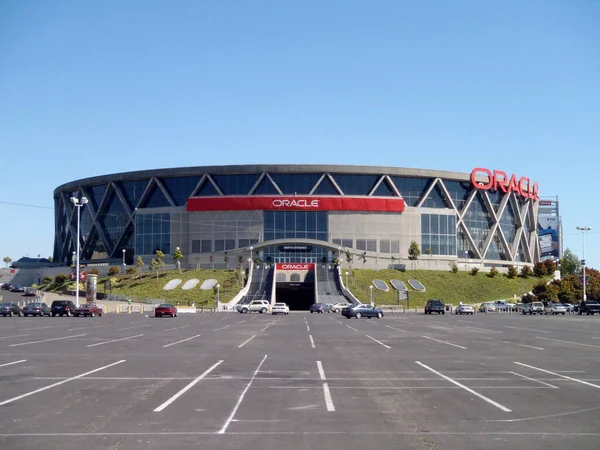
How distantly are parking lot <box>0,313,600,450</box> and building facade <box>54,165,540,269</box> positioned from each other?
89.0 m

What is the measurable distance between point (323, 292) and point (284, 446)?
8917 cm

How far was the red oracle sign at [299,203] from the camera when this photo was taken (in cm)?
11688

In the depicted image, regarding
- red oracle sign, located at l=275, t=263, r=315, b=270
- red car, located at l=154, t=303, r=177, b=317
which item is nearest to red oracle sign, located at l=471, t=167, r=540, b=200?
red oracle sign, located at l=275, t=263, r=315, b=270

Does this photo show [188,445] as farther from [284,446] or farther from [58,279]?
[58,279]

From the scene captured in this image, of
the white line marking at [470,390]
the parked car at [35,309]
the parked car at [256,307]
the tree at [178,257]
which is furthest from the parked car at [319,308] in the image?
the white line marking at [470,390]

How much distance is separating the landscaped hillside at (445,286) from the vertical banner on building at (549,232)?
67270 mm

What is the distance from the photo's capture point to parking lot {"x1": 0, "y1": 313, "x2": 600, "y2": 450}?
32.1ft

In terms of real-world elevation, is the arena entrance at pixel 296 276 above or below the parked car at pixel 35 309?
above

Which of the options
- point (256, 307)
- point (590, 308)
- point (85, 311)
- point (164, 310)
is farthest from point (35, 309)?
point (590, 308)

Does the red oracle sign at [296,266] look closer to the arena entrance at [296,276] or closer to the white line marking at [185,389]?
the arena entrance at [296,276]

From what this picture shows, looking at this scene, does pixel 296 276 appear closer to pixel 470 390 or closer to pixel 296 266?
pixel 296 266

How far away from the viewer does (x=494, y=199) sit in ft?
437

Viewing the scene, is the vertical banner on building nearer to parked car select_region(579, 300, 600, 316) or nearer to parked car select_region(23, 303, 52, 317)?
parked car select_region(579, 300, 600, 316)

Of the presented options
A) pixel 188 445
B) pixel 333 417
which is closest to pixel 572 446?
pixel 333 417
